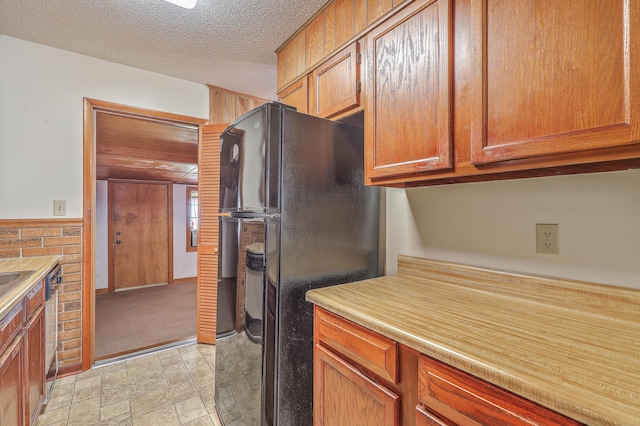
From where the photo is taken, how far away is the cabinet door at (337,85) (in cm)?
151

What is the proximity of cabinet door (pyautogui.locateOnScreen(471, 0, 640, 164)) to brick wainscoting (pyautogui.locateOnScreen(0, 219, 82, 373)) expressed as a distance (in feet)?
8.89

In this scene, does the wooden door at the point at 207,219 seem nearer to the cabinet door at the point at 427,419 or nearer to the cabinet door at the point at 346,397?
the cabinet door at the point at 346,397

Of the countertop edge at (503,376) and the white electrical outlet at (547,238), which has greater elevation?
the white electrical outlet at (547,238)

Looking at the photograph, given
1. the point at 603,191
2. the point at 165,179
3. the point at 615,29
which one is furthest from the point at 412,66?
the point at 165,179

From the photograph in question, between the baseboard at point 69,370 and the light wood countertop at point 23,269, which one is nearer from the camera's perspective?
the light wood countertop at point 23,269

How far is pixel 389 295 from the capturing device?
4.14 ft

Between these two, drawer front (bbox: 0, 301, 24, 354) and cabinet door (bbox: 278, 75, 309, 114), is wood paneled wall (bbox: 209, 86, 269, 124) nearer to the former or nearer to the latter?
cabinet door (bbox: 278, 75, 309, 114)

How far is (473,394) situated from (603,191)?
32.3 inches

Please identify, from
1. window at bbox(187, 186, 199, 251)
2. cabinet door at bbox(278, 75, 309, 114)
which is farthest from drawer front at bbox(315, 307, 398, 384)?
window at bbox(187, 186, 199, 251)

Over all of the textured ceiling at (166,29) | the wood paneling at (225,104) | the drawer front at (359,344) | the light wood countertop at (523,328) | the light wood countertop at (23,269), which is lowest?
the drawer front at (359,344)

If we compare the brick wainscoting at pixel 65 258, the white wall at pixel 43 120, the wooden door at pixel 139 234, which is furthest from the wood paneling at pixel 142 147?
the brick wainscoting at pixel 65 258

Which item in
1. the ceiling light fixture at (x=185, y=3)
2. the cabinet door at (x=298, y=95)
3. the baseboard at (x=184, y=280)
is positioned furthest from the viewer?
the baseboard at (x=184, y=280)

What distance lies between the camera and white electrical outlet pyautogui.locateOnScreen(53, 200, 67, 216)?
2.21 metres

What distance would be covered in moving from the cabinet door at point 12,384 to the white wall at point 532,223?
175cm
